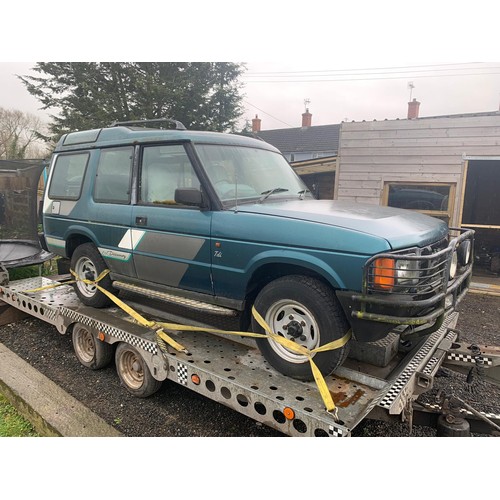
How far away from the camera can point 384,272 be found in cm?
245

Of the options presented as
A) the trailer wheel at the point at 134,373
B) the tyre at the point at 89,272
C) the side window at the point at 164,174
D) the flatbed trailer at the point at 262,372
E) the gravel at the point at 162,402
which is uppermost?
the side window at the point at 164,174

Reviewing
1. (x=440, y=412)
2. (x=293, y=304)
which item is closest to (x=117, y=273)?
(x=293, y=304)

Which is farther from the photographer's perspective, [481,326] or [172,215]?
[481,326]

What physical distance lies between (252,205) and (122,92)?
37.3 ft

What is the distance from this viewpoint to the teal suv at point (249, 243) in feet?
8.34

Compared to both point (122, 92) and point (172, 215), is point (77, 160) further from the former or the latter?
point (122, 92)

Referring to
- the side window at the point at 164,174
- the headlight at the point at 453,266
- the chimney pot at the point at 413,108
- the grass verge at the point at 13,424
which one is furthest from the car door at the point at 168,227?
the chimney pot at the point at 413,108

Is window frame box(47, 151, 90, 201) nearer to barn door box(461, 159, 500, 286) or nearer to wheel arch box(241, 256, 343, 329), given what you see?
wheel arch box(241, 256, 343, 329)

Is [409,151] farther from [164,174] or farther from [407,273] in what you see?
[407,273]

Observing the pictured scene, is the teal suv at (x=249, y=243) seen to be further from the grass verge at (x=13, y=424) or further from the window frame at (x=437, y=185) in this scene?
the window frame at (x=437, y=185)

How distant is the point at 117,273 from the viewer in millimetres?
4137

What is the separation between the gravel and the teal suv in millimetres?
770

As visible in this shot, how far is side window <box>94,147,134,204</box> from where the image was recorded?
391 cm

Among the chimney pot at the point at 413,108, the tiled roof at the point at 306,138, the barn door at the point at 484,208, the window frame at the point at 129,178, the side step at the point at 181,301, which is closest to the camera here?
the side step at the point at 181,301
